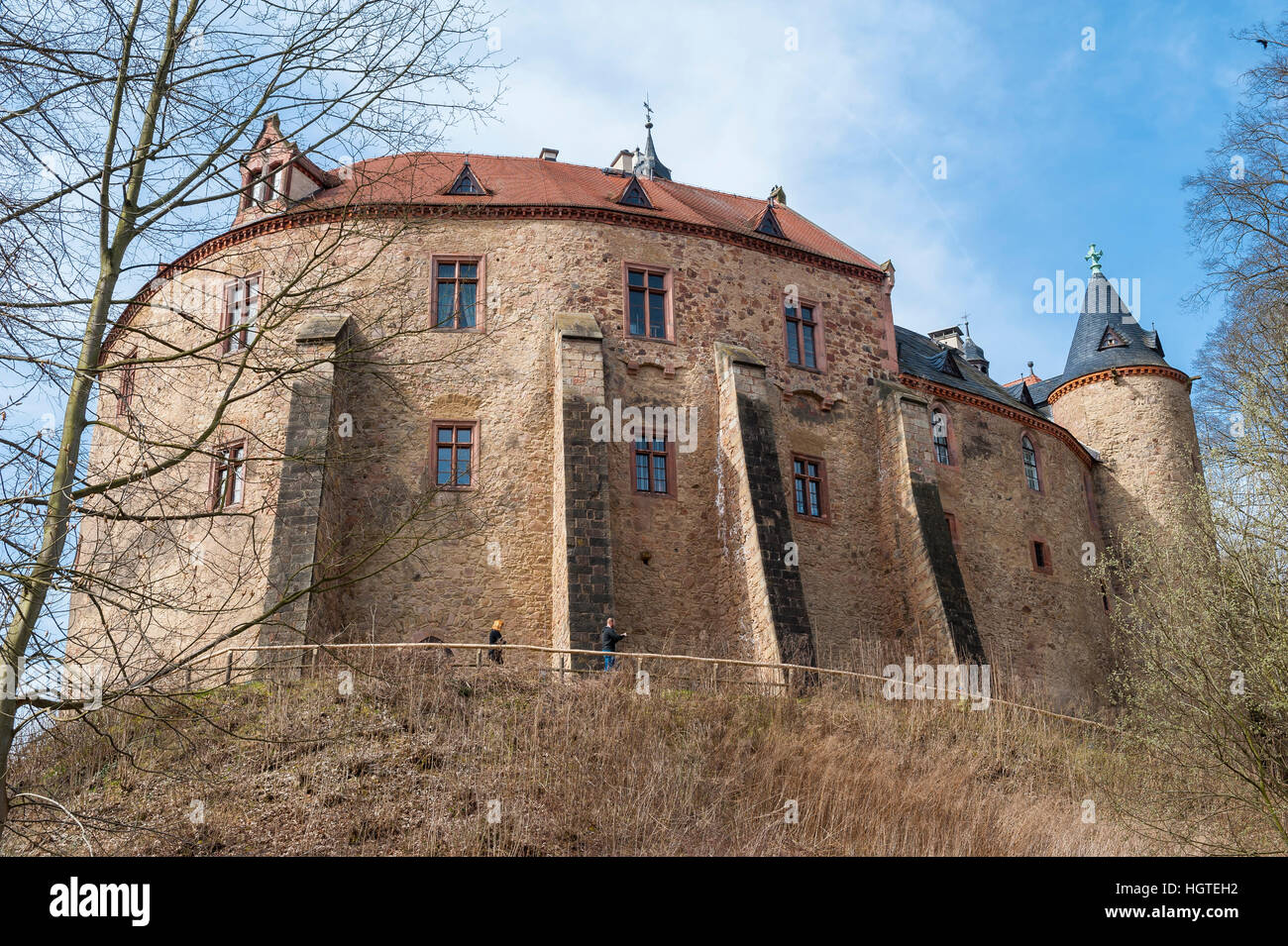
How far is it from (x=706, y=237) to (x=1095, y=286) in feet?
62.8

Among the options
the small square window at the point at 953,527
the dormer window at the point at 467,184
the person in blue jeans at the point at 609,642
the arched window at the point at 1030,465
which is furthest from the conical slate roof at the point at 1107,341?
the person in blue jeans at the point at 609,642

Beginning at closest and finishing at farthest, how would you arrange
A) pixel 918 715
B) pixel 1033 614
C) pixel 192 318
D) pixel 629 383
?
pixel 192 318 < pixel 918 715 < pixel 629 383 < pixel 1033 614

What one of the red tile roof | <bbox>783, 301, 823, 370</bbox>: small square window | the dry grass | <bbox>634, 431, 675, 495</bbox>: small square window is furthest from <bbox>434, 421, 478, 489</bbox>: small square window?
<bbox>783, 301, 823, 370</bbox>: small square window

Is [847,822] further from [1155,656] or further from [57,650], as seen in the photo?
[57,650]

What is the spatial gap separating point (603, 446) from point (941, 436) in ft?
36.0

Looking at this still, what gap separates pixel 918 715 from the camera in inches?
699

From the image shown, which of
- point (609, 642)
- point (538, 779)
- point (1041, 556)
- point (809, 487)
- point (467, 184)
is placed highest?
point (467, 184)

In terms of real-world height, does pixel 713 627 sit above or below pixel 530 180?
below

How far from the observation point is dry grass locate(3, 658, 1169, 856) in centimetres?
1233

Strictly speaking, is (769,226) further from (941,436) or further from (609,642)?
(609,642)

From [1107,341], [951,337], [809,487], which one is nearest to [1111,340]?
[1107,341]

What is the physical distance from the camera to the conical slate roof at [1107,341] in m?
34.4

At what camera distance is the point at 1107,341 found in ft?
115
